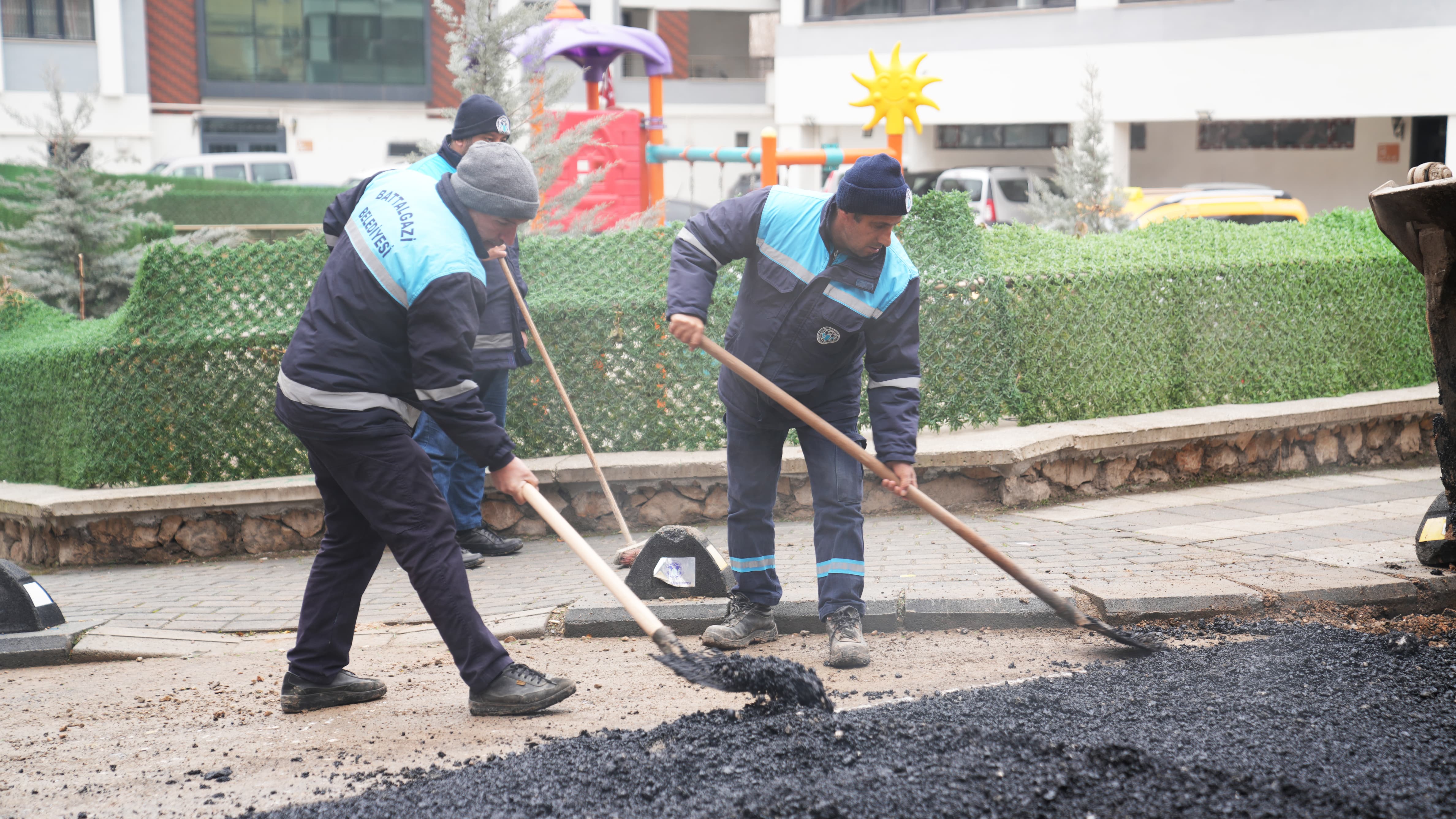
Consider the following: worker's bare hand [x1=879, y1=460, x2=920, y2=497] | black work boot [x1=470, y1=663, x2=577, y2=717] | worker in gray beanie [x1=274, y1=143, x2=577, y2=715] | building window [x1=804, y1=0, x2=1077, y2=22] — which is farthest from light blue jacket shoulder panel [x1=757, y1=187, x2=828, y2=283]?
building window [x1=804, y1=0, x2=1077, y2=22]

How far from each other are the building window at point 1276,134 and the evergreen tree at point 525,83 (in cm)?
1761

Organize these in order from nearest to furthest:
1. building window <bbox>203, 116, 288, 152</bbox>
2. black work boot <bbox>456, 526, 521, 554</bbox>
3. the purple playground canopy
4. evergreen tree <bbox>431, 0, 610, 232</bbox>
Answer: black work boot <bbox>456, 526, 521, 554</bbox>, evergreen tree <bbox>431, 0, 610, 232</bbox>, the purple playground canopy, building window <bbox>203, 116, 288, 152</bbox>

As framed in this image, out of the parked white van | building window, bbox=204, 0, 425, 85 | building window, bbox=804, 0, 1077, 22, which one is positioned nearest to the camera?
the parked white van

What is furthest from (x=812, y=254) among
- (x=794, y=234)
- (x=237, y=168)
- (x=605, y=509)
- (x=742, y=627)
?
(x=237, y=168)

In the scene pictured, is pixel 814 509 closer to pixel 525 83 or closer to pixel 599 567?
pixel 599 567

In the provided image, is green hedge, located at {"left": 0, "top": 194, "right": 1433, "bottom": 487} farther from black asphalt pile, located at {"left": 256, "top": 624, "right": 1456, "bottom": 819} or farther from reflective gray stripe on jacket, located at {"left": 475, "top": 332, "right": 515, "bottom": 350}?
black asphalt pile, located at {"left": 256, "top": 624, "right": 1456, "bottom": 819}

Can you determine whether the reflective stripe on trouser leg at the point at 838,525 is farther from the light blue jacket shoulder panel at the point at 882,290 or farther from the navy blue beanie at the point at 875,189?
the navy blue beanie at the point at 875,189

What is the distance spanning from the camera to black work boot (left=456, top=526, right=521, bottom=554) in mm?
6020

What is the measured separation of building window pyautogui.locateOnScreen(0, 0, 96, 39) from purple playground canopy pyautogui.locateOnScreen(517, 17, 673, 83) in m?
22.2

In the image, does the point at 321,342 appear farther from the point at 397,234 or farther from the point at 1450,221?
the point at 1450,221

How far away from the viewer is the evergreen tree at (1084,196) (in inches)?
551

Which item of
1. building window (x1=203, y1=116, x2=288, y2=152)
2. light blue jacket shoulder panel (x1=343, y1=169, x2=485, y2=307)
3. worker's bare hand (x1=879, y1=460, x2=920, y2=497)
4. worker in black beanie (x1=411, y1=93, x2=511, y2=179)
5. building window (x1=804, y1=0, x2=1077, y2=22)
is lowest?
worker's bare hand (x1=879, y1=460, x2=920, y2=497)

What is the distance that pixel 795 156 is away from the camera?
930 centimetres

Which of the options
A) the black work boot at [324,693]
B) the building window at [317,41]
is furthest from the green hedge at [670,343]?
the building window at [317,41]
